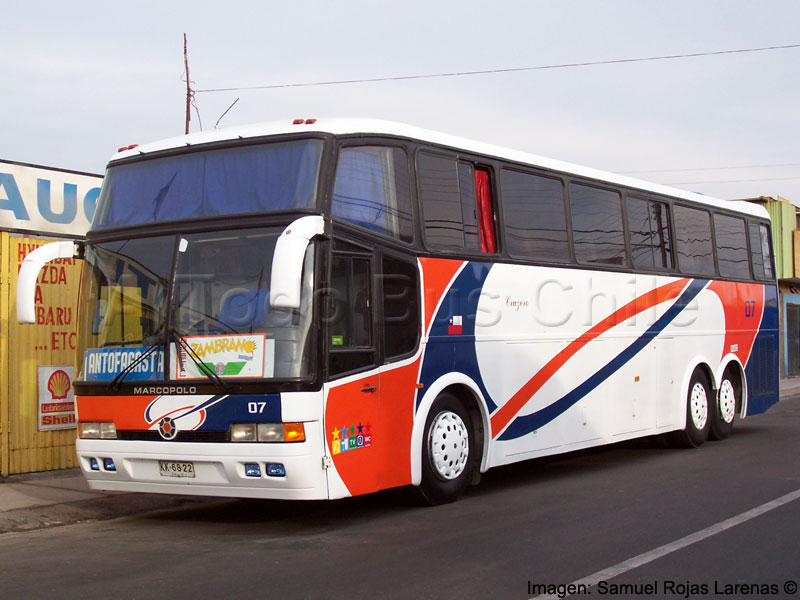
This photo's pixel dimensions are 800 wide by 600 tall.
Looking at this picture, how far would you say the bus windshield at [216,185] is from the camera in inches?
337

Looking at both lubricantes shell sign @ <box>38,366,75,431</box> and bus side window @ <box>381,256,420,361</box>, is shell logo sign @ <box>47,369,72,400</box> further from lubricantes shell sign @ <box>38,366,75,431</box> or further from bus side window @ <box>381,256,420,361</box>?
bus side window @ <box>381,256,420,361</box>

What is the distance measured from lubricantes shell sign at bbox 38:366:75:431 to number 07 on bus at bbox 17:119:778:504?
3438 millimetres

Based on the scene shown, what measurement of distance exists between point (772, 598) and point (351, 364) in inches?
154

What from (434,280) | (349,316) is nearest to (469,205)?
(434,280)

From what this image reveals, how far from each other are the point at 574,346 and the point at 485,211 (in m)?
2.31

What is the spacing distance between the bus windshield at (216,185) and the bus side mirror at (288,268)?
0.88 meters

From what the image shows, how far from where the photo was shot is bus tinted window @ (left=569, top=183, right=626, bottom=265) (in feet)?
40.2

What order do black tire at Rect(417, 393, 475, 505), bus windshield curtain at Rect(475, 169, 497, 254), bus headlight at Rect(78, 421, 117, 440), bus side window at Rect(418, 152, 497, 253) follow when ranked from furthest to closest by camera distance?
bus windshield curtain at Rect(475, 169, 497, 254) < bus side window at Rect(418, 152, 497, 253) < black tire at Rect(417, 393, 475, 505) < bus headlight at Rect(78, 421, 117, 440)

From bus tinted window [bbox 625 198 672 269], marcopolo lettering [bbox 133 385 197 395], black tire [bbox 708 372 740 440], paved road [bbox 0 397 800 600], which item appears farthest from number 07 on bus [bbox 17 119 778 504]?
black tire [bbox 708 372 740 440]

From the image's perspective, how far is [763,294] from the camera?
56.0ft

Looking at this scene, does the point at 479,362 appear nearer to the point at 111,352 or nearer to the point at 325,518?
the point at 325,518

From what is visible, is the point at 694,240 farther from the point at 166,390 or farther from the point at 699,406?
the point at 166,390

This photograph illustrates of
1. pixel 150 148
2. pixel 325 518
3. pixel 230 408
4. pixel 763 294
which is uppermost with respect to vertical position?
pixel 150 148

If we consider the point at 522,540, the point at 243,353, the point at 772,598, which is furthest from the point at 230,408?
the point at 772,598
